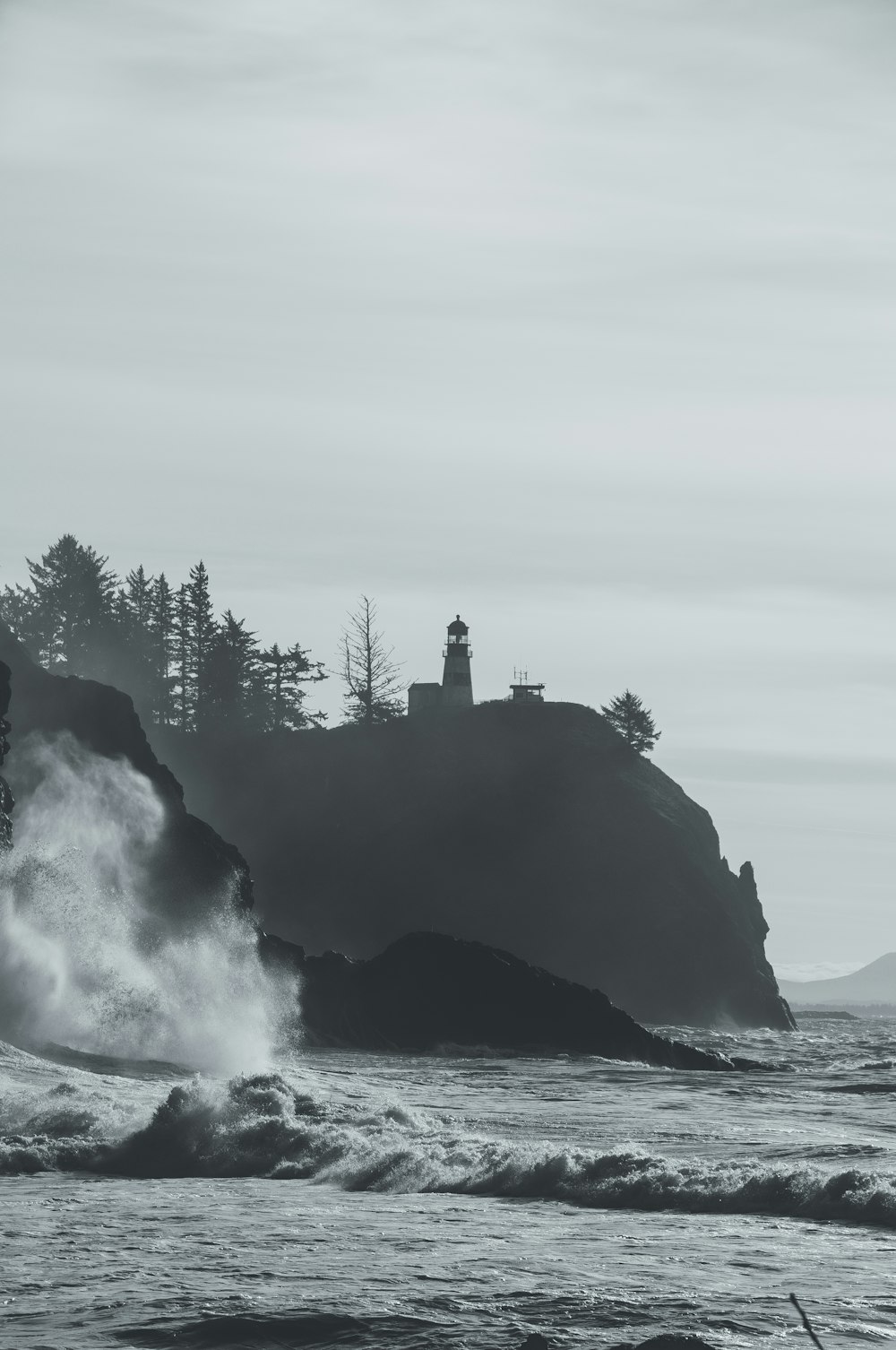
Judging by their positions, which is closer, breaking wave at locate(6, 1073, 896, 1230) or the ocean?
the ocean

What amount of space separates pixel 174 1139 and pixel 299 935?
216 feet

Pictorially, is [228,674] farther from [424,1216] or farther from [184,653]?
[424,1216]

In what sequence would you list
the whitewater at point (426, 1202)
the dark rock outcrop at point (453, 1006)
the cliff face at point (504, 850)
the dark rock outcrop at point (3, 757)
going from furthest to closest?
the cliff face at point (504, 850) < the dark rock outcrop at point (453, 1006) < the dark rock outcrop at point (3, 757) < the whitewater at point (426, 1202)

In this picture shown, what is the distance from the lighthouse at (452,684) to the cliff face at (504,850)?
384 cm

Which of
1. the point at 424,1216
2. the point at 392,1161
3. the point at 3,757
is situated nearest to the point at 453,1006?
the point at 3,757

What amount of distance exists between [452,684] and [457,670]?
3.93 feet

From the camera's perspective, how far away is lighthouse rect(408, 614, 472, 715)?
104 meters

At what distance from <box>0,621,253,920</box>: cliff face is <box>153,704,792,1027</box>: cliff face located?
3241cm

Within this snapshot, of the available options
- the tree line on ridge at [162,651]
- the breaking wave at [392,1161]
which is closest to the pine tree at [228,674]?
the tree line on ridge at [162,651]

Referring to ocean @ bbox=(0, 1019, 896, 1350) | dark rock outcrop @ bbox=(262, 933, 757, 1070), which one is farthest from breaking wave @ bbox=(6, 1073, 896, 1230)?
dark rock outcrop @ bbox=(262, 933, 757, 1070)

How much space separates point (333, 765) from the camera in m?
97.2

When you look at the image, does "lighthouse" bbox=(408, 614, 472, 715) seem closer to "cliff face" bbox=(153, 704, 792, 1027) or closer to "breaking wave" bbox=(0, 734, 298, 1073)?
"cliff face" bbox=(153, 704, 792, 1027)

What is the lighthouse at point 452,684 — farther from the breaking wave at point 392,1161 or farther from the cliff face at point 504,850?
the breaking wave at point 392,1161

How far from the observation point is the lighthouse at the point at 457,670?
10412 centimetres
